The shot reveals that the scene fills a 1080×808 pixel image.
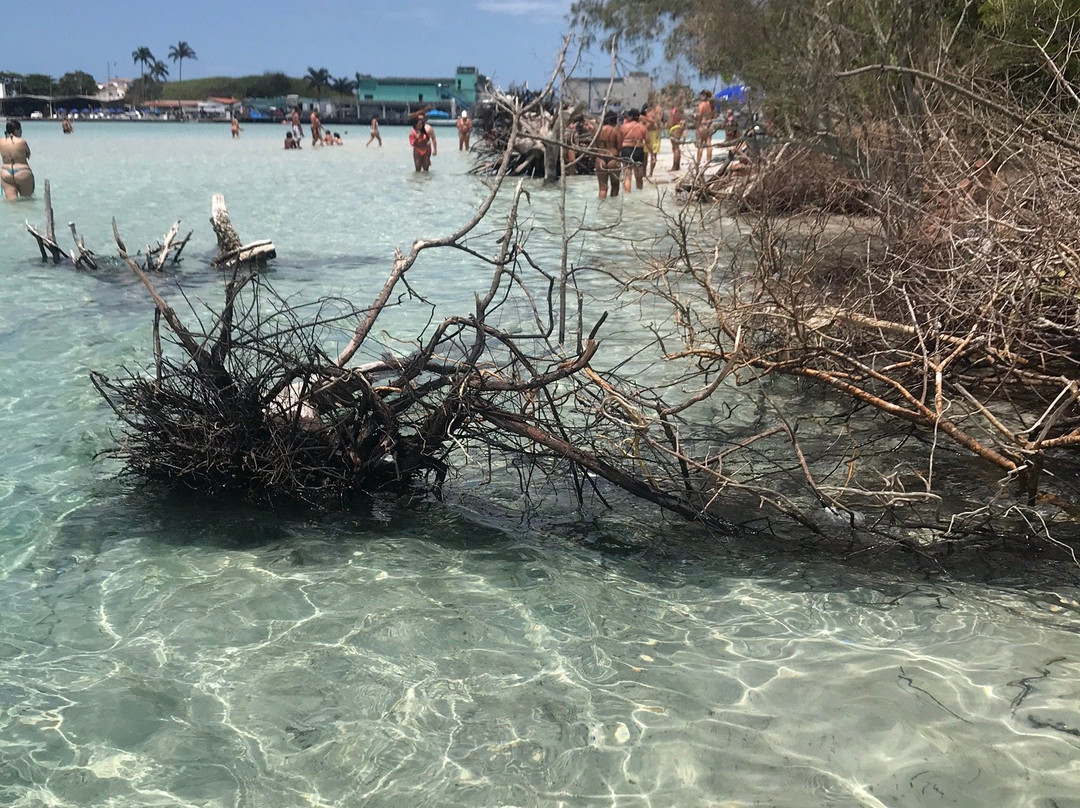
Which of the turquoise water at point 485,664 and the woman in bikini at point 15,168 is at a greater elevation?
the woman in bikini at point 15,168

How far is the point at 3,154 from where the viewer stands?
21.9 m

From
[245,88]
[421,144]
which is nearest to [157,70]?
Answer: [245,88]

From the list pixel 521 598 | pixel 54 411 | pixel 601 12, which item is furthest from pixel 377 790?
pixel 601 12

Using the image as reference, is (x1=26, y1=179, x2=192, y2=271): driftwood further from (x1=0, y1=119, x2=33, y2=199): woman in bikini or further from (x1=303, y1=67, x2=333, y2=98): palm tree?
(x1=303, y1=67, x2=333, y2=98): palm tree

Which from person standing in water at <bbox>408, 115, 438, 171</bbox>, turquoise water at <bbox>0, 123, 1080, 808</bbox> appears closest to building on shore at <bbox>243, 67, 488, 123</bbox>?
person standing in water at <bbox>408, 115, 438, 171</bbox>

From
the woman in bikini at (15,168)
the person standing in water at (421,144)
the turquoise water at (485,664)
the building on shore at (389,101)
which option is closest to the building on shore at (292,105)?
the building on shore at (389,101)

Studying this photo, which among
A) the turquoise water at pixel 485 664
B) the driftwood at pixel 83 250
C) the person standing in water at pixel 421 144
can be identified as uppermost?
the person standing in water at pixel 421 144

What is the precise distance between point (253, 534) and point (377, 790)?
7.85 ft

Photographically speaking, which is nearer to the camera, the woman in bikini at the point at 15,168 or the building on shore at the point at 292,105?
the woman in bikini at the point at 15,168

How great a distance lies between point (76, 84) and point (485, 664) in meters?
175

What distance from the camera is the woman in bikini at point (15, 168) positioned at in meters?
21.7

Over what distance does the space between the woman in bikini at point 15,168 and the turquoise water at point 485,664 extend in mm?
17740

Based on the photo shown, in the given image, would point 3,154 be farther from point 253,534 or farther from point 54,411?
point 253,534

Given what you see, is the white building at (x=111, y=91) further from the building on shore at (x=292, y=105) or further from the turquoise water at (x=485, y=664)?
the turquoise water at (x=485, y=664)
